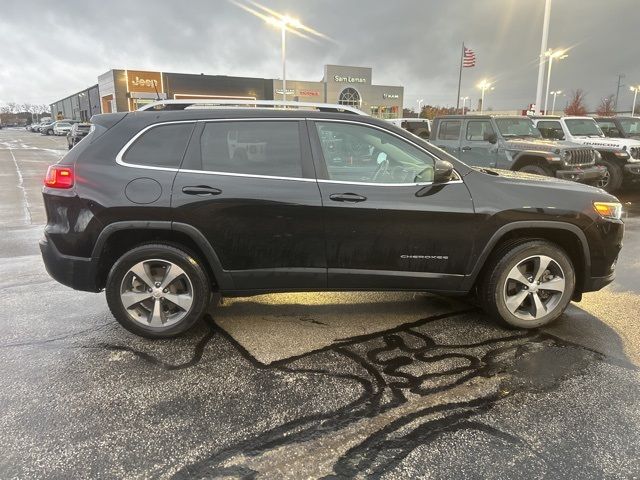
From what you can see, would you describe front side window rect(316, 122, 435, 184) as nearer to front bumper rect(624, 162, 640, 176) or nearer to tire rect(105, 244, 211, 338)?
tire rect(105, 244, 211, 338)

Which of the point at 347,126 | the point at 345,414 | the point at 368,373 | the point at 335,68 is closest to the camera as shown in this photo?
the point at 345,414

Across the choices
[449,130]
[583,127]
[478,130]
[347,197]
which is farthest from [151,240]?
[583,127]

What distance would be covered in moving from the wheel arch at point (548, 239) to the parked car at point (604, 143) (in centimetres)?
918

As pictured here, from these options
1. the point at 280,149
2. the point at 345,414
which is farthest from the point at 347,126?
the point at 345,414

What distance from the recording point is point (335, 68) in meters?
60.1

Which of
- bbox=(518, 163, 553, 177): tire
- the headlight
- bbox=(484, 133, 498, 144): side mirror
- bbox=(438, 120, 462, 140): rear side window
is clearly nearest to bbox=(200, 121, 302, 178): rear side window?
the headlight

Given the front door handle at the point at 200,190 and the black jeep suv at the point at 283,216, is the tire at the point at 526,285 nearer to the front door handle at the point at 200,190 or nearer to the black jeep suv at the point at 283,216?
the black jeep suv at the point at 283,216

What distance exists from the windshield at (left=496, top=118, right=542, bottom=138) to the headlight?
23.6 feet

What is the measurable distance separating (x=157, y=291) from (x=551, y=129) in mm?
12175

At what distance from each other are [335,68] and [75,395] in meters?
61.5

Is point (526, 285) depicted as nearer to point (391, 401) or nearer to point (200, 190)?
point (391, 401)

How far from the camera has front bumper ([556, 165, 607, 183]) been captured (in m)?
9.98

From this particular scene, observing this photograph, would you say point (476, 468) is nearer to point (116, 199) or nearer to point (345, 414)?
point (345, 414)

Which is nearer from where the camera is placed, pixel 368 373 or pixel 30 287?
pixel 368 373
